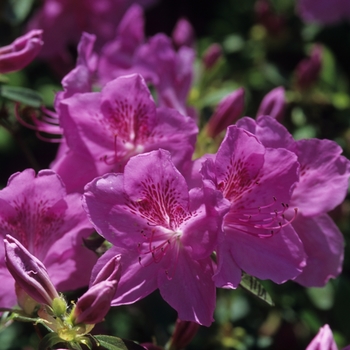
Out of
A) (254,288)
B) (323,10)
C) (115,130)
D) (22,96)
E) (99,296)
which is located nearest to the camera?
(99,296)

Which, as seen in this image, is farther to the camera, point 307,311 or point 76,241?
point 307,311

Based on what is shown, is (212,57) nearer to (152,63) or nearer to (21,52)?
(152,63)

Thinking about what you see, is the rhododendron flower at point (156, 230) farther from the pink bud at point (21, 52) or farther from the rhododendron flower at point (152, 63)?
the rhododendron flower at point (152, 63)

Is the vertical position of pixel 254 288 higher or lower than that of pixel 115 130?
lower

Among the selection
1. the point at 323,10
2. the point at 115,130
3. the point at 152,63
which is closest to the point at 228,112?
the point at 152,63

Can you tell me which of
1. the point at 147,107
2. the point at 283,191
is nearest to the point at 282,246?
the point at 283,191

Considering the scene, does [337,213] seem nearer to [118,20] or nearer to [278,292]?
[278,292]
